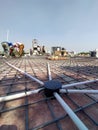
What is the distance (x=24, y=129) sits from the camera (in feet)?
5.49

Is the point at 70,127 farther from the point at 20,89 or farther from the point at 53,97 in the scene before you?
the point at 20,89

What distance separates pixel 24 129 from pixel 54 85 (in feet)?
3.23

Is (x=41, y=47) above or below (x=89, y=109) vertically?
above

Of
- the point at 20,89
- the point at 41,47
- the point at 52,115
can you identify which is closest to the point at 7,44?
the point at 41,47

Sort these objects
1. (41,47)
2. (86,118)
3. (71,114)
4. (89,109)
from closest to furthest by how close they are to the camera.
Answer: (71,114)
(86,118)
(89,109)
(41,47)

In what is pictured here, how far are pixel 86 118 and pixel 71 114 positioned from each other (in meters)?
0.50

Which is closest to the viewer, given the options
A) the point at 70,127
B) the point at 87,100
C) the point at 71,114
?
the point at 71,114

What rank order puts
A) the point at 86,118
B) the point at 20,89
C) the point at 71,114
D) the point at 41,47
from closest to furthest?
the point at 71,114
the point at 86,118
the point at 20,89
the point at 41,47

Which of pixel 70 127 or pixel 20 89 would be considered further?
pixel 20 89

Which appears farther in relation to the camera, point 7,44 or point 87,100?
point 7,44

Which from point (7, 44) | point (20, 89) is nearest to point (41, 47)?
point (7, 44)

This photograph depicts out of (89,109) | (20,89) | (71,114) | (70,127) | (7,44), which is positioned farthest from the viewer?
(7,44)

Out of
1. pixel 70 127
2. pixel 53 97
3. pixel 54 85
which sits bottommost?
pixel 70 127

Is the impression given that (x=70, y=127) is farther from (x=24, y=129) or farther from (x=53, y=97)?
(x=53, y=97)
